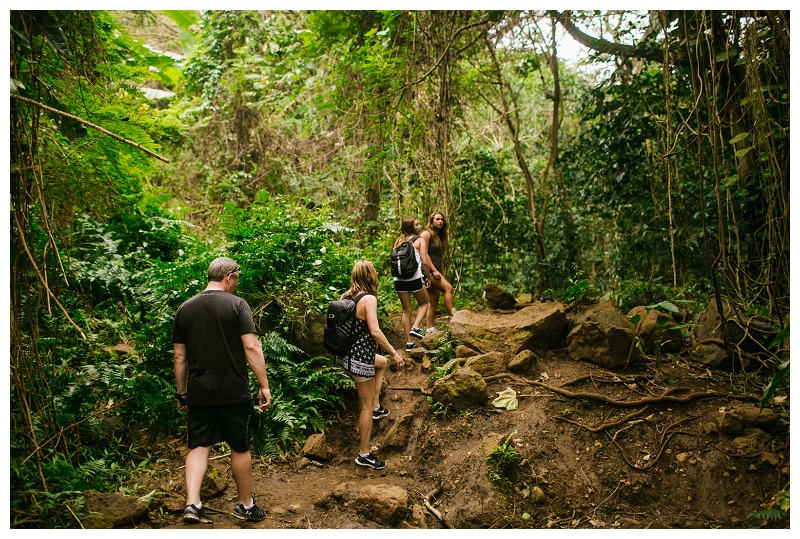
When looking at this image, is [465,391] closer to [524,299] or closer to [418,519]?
[418,519]

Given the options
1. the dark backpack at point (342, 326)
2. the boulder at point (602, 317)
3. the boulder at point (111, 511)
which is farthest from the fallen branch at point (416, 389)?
the boulder at point (111, 511)

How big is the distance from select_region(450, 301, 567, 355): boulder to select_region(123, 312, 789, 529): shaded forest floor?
0.63 m

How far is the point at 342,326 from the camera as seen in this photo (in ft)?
15.6

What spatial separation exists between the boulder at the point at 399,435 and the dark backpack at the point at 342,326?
109 cm

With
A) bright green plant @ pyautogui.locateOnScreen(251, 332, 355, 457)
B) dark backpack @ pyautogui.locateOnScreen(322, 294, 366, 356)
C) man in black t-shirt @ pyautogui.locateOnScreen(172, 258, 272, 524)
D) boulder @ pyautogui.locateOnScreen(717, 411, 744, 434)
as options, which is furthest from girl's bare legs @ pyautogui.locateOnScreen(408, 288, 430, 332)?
boulder @ pyautogui.locateOnScreen(717, 411, 744, 434)

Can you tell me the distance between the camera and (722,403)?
15.4 ft

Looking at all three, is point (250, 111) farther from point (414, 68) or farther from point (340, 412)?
point (340, 412)

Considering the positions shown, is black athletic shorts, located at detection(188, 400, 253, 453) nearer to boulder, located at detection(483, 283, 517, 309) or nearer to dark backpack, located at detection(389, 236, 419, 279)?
dark backpack, located at detection(389, 236, 419, 279)

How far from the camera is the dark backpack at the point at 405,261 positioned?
666 centimetres

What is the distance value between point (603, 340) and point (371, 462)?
2.67 m

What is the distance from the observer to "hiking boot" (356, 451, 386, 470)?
498 centimetres

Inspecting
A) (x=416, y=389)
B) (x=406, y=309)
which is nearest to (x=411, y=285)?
(x=406, y=309)
